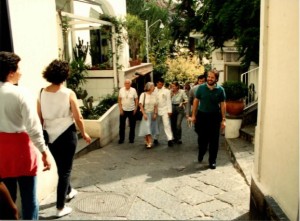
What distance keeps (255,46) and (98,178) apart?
5477 millimetres

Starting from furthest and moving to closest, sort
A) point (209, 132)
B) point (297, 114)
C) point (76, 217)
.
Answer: point (209, 132), point (76, 217), point (297, 114)

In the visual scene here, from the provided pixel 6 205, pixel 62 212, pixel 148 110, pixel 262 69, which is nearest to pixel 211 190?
pixel 262 69

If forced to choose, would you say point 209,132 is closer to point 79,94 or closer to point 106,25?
point 79,94

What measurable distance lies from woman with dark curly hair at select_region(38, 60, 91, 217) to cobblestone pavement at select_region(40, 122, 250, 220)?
84cm

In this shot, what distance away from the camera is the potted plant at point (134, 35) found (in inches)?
593

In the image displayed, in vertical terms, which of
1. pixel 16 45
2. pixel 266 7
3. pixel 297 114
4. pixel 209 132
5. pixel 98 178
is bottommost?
pixel 98 178

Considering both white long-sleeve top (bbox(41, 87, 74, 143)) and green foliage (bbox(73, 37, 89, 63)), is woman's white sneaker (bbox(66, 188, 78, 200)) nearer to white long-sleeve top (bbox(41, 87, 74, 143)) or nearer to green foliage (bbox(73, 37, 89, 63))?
white long-sleeve top (bbox(41, 87, 74, 143))

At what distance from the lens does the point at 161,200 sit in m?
4.88

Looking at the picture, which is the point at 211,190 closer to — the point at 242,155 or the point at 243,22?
the point at 242,155

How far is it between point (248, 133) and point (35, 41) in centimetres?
546

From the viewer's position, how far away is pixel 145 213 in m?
4.46

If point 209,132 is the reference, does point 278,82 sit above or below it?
above

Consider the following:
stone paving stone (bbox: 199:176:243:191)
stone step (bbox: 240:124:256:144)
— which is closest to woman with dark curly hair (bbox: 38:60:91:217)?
stone paving stone (bbox: 199:176:243:191)

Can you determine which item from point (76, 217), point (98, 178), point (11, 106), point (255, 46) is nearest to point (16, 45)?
point (11, 106)
